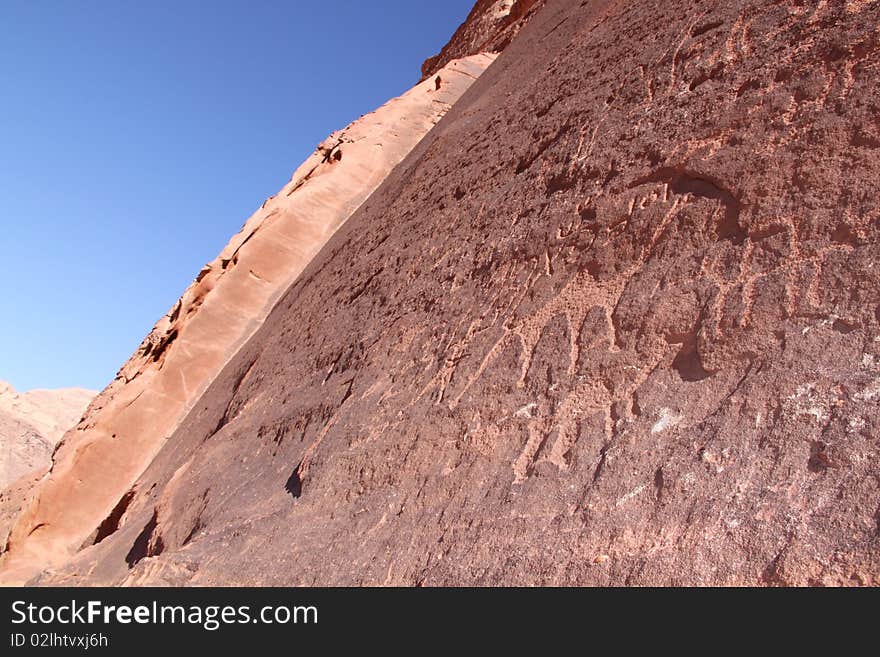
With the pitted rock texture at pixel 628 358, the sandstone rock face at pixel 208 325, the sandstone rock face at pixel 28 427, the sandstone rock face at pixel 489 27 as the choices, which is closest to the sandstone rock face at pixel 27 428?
the sandstone rock face at pixel 28 427

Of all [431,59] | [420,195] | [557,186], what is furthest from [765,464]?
[431,59]

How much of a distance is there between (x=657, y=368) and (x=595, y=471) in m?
0.45

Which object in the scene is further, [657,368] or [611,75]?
[611,75]

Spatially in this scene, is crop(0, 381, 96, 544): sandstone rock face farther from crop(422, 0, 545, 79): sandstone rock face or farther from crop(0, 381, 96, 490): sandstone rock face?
crop(422, 0, 545, 79): sandstone rock face

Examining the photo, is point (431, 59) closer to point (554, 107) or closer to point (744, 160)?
point (554, 107)

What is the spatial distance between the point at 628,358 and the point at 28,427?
34.1 metres

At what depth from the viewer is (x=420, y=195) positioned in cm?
602

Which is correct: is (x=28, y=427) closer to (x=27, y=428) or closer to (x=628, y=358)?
(x=27, y=428)

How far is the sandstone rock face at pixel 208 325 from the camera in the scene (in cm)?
955

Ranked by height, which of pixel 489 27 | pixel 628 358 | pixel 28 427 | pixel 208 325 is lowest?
pixel 628 358

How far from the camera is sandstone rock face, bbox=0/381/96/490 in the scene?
28.8m

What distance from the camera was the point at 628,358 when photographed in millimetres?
2719

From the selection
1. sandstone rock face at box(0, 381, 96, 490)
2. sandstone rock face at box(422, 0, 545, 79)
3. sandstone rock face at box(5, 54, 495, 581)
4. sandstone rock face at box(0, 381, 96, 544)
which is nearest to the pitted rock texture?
sandstone rock face at box(5, 54, 495, 581)

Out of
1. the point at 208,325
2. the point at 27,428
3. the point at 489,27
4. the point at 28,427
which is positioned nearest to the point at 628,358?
the point at 208,325
